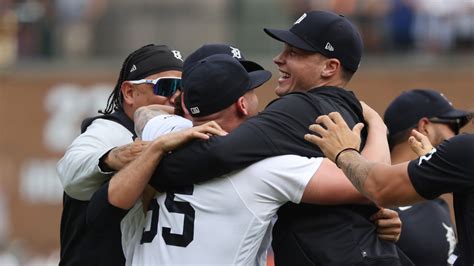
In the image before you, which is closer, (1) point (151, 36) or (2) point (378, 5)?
(2) point (378, 5)

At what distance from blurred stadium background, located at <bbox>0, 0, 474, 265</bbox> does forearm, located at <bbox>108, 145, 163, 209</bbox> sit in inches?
449

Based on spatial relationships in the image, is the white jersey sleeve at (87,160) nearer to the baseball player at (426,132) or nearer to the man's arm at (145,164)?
the man's arm at (145,164)

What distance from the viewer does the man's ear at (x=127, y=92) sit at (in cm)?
600

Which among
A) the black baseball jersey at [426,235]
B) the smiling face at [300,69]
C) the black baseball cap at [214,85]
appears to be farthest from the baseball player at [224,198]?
the black baseball jersey at [426,235]

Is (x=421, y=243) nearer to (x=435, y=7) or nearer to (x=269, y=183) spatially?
(x=269, y=183)

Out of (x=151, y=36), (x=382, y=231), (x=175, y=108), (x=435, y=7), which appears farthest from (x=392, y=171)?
(x=151, y=36)

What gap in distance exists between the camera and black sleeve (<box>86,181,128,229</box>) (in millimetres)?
4957

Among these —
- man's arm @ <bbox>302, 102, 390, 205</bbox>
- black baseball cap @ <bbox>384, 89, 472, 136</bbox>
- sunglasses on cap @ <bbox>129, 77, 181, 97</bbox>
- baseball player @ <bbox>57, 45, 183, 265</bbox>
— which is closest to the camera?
man's arm @ <bbox>302, 102, 390, 205</bbox>

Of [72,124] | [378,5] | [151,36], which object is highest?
[378,5]

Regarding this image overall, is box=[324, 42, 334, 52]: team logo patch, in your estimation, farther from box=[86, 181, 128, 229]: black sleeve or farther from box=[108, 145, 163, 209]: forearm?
box=[86, 181, 128, 229]: black sleeve

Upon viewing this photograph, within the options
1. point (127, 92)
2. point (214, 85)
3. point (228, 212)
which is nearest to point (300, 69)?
point (214, 85)

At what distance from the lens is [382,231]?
4.93 metres

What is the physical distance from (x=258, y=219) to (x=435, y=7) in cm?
1124

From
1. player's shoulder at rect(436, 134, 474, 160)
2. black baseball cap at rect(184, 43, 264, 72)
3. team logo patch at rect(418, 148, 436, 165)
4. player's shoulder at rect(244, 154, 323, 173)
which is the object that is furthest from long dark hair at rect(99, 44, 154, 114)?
player's shoulder at rect(436, 134, 474, 160)
